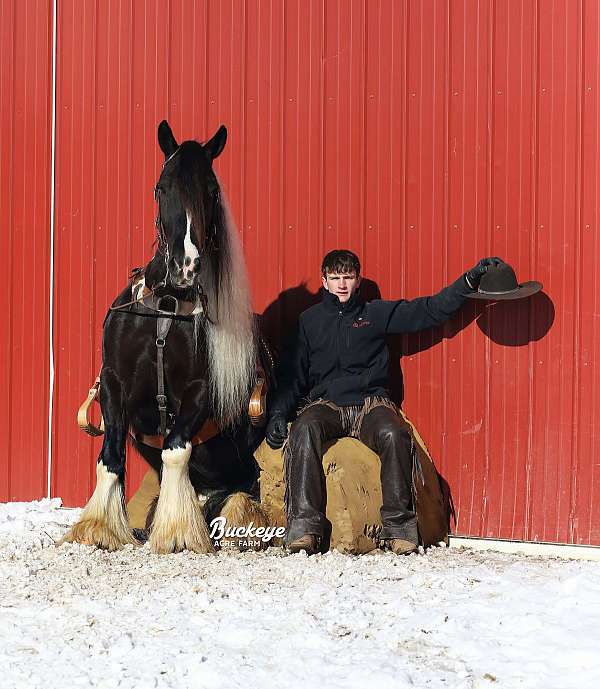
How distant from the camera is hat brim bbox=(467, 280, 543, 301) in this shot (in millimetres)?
4430

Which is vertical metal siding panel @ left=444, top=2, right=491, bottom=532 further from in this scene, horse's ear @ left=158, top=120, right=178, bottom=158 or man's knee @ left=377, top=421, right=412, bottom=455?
horse's ear @ left=158, top=120, right=178, bottom=158

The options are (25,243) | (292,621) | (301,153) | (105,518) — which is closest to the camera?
(292,621)

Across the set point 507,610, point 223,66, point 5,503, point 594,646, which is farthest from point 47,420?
point 594,646

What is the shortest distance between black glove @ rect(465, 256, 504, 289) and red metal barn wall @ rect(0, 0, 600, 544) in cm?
32

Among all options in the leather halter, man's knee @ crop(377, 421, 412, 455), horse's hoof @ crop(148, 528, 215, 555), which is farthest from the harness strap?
man's knee @ crop(377, 421, 412, 455)

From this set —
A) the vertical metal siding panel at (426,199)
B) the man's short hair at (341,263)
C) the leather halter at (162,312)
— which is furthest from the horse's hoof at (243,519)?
the man's short hair at (341,263)

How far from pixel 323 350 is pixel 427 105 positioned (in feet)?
4.52

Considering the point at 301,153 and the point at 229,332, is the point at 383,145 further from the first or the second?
the point at 229,332

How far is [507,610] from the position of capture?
3270 millimetres

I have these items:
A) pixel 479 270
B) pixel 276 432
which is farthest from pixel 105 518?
pixel 479 270

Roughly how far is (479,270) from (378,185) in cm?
87

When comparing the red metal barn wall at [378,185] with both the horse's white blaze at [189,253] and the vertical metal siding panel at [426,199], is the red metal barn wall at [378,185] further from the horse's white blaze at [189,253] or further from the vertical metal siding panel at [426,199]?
the horse's white blaze at [189,253]

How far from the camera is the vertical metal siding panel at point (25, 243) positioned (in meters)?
5.68

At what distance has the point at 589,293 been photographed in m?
4.59
